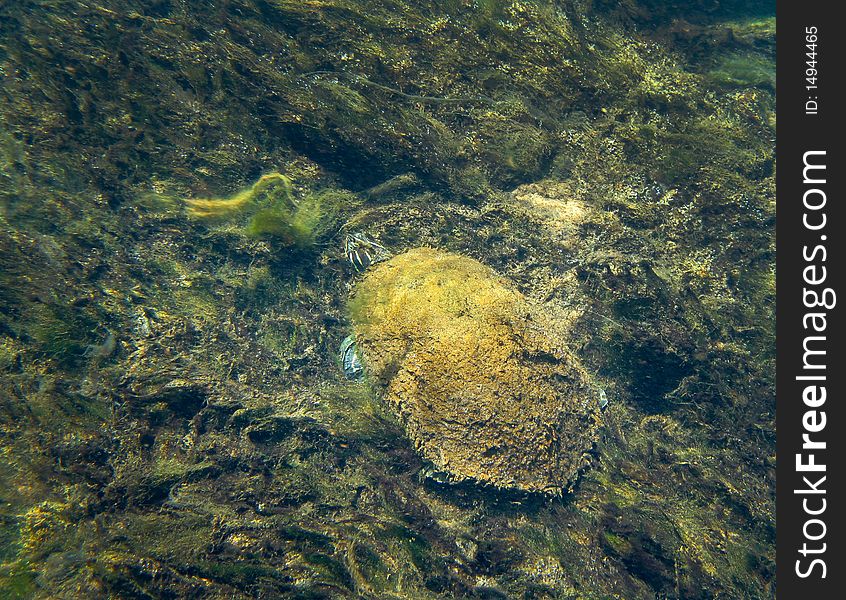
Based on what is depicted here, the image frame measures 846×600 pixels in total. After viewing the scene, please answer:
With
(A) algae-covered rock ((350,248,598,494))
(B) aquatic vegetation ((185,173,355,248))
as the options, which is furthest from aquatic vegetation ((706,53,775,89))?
(B) aquatic vegetation ((185,173,355,248))

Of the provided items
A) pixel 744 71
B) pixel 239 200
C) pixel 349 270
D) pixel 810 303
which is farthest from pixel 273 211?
pixel 744 71

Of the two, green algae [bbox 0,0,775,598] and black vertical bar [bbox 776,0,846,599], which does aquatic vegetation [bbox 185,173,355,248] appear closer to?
green algae [bbox 0,0,775,598]

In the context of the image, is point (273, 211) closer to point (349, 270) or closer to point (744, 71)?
point (349, 270)

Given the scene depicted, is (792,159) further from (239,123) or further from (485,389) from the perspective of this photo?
(239,123)

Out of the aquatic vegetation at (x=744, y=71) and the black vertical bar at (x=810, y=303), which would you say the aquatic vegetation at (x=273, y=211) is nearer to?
the black vertical bar at (x=810, y=303)

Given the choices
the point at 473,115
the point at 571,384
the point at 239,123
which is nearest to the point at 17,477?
the point at 239,123
